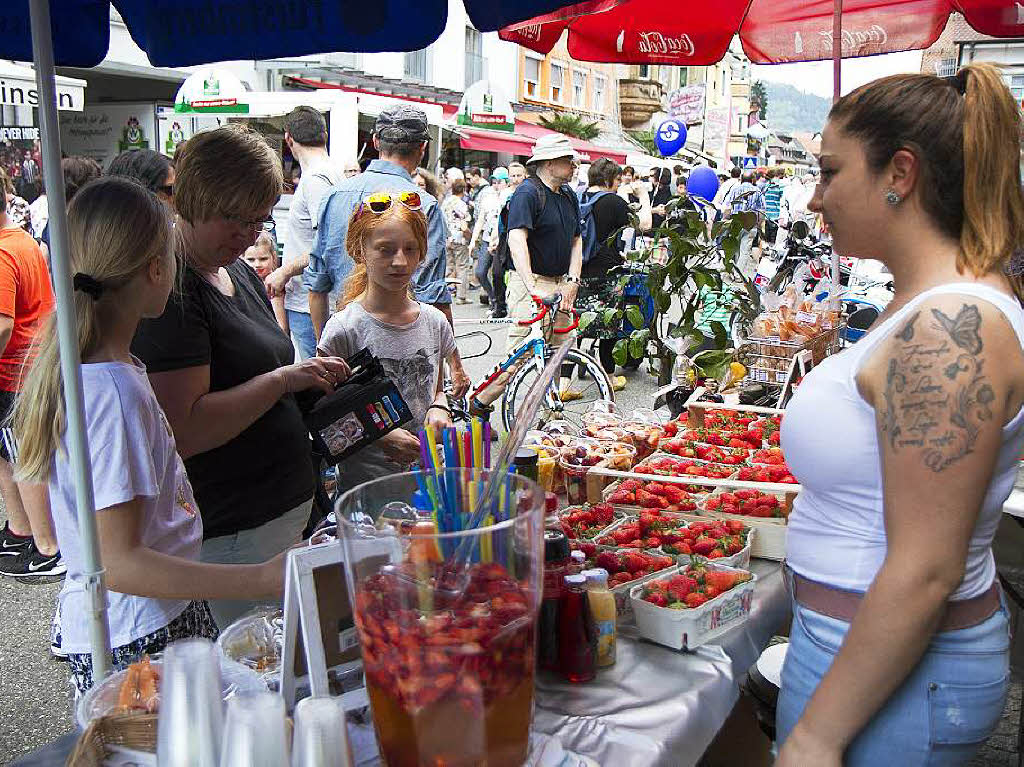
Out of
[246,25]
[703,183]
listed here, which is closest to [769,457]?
[246,25]

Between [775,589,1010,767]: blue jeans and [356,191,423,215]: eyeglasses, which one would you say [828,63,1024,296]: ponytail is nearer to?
[775,589,1010,767]: blue jeans

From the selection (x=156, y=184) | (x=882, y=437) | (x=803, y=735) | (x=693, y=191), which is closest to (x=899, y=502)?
(x=882, y=437)

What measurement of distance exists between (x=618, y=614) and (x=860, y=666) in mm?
761

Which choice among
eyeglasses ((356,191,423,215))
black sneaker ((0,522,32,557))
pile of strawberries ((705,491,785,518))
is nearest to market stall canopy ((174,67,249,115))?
black sneaker ((0,522,32,557))

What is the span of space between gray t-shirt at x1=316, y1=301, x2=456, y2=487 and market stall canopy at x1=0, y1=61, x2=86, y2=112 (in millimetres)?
8087

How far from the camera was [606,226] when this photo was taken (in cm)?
848

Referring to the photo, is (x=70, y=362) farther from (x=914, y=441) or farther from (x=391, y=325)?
(x=391, y=325)

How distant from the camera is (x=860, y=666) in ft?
4.55

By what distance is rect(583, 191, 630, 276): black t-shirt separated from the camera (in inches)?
327

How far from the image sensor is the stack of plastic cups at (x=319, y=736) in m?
1.11

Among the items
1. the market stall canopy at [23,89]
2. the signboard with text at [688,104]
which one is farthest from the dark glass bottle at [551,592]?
the signboard with text at [688,104]

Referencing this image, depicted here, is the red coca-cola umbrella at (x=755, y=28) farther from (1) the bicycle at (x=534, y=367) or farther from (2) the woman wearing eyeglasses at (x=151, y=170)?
(2) the woman wearing eyeglasses at (x=151, y=170)

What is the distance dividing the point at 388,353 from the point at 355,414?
1.88 ft

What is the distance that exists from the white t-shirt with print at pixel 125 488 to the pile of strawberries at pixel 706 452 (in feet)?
5.90
